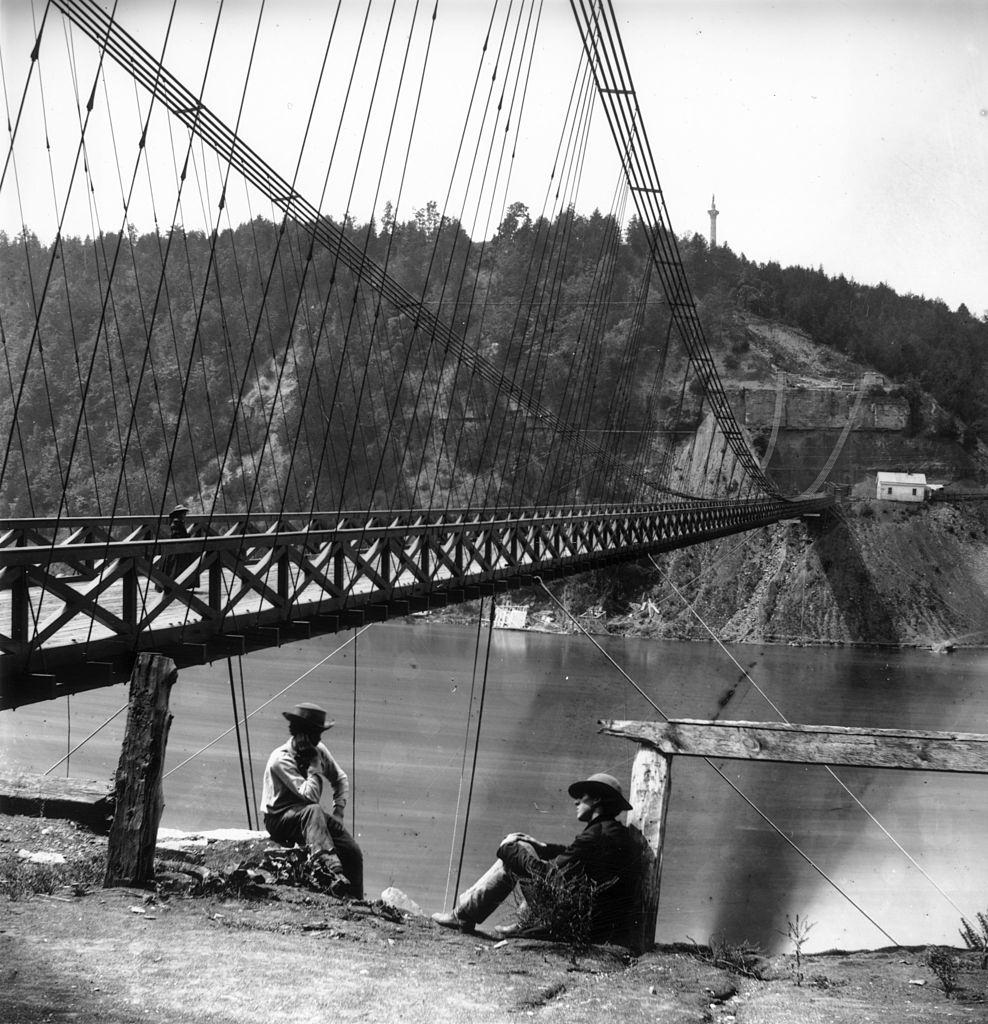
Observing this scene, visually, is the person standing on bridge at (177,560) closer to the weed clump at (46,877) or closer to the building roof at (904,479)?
the weed clump at (46,877)

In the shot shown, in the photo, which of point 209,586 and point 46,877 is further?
point 209,586

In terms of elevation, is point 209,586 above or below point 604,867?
above

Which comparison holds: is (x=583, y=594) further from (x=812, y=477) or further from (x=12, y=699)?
(x=12, y=699)

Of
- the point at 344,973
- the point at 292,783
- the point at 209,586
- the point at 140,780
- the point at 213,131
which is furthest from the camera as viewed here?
the point at 213,131

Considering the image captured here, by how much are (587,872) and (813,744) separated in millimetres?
1430

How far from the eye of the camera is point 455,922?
233 inches

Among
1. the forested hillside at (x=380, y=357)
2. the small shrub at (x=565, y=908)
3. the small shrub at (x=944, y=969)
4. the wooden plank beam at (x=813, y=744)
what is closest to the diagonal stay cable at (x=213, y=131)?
the wooden plank beam at (x=813, y=744)

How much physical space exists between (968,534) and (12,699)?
4014 centimetres

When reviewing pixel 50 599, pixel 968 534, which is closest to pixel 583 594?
pixel 968 534

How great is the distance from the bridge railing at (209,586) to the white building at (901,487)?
3636 centimetres

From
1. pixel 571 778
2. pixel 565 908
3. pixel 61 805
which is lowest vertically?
pixel 571 778

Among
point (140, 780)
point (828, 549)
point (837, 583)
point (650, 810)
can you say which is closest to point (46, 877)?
point (140, 780)

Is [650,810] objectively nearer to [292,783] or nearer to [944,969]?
[944,969]

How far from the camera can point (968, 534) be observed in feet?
130
